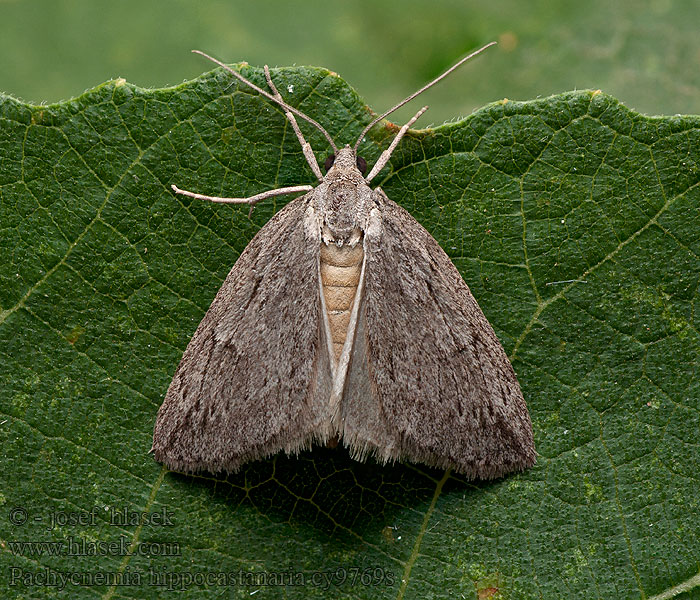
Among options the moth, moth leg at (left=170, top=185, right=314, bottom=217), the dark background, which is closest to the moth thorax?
the moth

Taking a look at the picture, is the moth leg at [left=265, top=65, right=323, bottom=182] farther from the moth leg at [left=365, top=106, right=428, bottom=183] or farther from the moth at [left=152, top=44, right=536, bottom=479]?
the moth leg at [left=365, top=106, right=428, bottom=183]

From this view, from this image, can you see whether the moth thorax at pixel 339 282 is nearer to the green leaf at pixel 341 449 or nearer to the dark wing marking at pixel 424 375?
the dark wing marking at pixel 424 375

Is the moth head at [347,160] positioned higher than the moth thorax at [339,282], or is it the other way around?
the moth head at [347,160]

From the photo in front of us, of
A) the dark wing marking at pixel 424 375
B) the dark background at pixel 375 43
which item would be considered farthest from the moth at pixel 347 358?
the dark background at pixel 375 43

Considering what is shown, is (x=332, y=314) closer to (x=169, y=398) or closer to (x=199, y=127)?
(x=169, y=398)

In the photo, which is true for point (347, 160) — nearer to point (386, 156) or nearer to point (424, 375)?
point (386, 156)

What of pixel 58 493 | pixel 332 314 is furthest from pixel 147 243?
pixel 58 493
